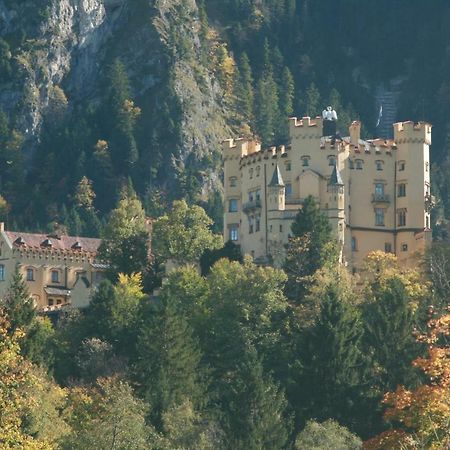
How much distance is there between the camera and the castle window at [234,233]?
149775 mm

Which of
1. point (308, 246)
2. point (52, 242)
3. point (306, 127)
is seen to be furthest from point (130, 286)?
point (52, 242)

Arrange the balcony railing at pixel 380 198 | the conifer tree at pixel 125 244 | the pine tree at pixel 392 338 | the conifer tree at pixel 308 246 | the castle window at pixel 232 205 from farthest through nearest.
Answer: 1. the conifer tree at pixel 125 244
2. the castle window at pixel 232 205
3. the balcony railing at pixel 380 198
4. the conifer tree at pixel 308 246
5. the pine tree at pixel 392 338

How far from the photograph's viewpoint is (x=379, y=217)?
479ft

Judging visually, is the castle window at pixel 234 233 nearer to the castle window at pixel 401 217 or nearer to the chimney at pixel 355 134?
the chimney at pixel 355 134

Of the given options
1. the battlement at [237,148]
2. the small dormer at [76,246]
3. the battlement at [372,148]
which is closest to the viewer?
the battlement at [372,148]

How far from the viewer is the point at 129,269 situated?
15012 cm

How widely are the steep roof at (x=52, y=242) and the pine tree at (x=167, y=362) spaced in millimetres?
40240

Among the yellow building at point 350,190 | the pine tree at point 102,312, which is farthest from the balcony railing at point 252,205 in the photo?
the pine tree at point 102,312

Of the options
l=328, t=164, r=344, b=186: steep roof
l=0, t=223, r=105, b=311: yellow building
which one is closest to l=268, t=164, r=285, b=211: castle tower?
l=328, t=164, r=344, b=186: steep roof

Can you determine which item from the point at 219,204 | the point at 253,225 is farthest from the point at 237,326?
the point at 219,204

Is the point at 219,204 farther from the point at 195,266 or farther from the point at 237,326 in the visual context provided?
the point at 237,326

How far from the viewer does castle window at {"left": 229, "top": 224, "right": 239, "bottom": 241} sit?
14977 centimetres

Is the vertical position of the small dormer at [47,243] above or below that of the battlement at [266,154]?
below

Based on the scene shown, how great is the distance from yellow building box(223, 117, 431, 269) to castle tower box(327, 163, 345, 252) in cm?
7
